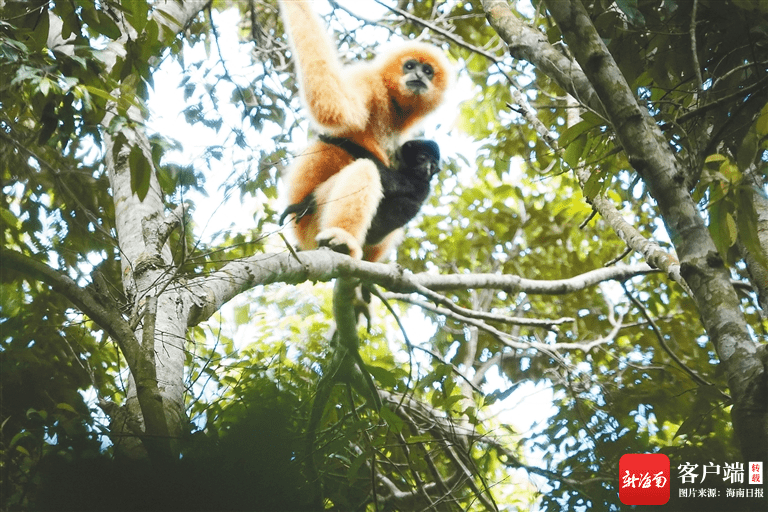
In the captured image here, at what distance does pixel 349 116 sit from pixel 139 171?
2.34m

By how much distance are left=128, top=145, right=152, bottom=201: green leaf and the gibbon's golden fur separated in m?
1.30

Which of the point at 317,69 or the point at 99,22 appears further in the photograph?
the point at 317,69

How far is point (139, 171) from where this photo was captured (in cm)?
266

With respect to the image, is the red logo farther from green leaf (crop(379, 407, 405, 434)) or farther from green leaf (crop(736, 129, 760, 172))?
green leaf (crop(736, 129, 760, 172))

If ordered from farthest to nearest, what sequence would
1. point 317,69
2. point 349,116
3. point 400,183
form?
point 400,183, point 349,116, point 317,69

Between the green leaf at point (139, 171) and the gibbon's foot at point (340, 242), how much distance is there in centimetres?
164

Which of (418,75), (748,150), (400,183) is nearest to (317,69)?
(400,183)

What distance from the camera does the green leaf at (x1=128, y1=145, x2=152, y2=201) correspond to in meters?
2.64

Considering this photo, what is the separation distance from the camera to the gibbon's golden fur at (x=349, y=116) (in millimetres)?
4414

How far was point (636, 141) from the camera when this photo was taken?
213cm

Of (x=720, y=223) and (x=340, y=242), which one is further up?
(x=340, y=242)

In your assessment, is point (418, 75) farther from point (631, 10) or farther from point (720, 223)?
point (720, 223)

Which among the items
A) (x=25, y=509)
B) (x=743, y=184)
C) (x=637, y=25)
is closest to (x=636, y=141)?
(x=743, y=184)

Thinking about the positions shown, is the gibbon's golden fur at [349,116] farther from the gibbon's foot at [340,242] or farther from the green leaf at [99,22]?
the green leaf at [99,22]
